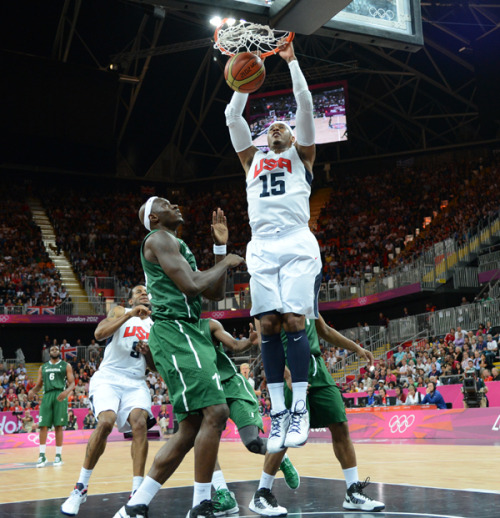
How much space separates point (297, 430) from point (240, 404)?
4.92 feet

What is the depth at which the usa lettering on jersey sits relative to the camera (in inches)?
215

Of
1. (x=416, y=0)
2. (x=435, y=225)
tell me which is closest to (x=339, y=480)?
(x=416, y=0)

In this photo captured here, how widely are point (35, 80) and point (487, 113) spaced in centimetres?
2083

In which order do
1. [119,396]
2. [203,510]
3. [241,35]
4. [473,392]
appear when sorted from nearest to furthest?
1. [203,510]
2. [241,35]
3. [119,396]
4. [473,392]

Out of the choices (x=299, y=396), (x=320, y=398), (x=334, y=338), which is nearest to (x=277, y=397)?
(x=299, y=396)

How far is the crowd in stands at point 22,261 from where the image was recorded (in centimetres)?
3191

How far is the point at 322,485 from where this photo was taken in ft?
23.3

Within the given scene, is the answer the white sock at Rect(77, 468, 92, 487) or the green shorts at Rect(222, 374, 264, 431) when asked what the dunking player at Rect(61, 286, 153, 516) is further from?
the green shorts at Rect(222, 374, 264, 431)

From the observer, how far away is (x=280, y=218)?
5.27 m

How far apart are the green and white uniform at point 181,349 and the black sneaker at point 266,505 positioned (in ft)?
3.45

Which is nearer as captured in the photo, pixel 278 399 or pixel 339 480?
pixel 278 399

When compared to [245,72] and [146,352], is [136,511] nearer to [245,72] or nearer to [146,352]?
[146,352]

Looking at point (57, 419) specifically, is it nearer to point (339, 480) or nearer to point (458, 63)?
point (339, 480)

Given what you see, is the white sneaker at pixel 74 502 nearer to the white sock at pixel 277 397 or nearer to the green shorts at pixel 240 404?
the green shorts at pixel 240 404
